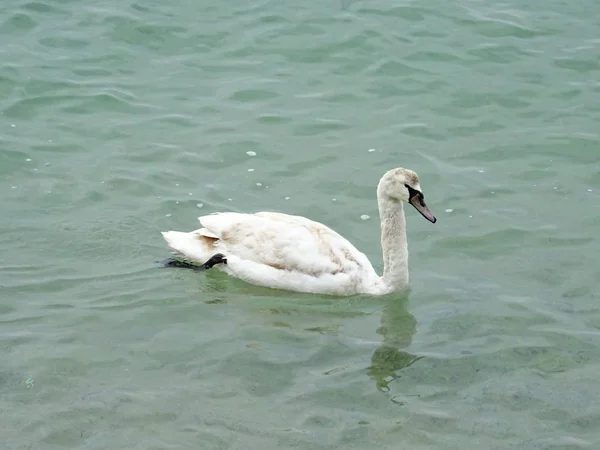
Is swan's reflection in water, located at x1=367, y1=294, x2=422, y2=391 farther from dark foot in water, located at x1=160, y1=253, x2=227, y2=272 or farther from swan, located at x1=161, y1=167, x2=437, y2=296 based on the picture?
dark foot in water, located at x1=160, y1=253, x2=227, y2=272

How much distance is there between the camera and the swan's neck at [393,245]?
30.5ft

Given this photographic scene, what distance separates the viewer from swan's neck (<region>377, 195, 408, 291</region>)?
9297 mm

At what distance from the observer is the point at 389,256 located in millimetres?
9359

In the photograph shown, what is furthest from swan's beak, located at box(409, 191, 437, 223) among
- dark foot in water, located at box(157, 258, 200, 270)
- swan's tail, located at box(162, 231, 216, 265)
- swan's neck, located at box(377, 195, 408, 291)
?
dark foot in water, located at box(157, 258, 200, 270)

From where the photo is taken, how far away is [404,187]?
9188 millimetres

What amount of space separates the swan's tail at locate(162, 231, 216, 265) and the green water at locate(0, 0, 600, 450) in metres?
0.17

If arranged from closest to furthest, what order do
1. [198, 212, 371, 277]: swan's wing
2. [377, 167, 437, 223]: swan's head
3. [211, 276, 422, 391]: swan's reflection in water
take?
[211, 276, 422, 391]: swan's reflection in water, [377, 167, 437, 223]: swan's head, [198, 212, 371, 277]: swan's wing

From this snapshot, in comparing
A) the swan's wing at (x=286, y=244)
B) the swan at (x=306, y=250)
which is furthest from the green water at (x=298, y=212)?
the swan's wing at (x=286, y=244)

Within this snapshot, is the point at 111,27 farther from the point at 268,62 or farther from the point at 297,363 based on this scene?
the point at 297,363

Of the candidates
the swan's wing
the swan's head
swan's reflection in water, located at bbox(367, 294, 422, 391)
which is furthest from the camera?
the swan's wing

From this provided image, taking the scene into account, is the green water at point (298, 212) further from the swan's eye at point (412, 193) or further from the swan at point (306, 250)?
the swan's eye at point (412, 193)

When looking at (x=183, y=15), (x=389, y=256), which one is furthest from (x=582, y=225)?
(x=183, y=15)

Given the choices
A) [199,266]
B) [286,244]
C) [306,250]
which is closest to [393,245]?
[306,250]

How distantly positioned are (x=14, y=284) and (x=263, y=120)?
4.33 metres
